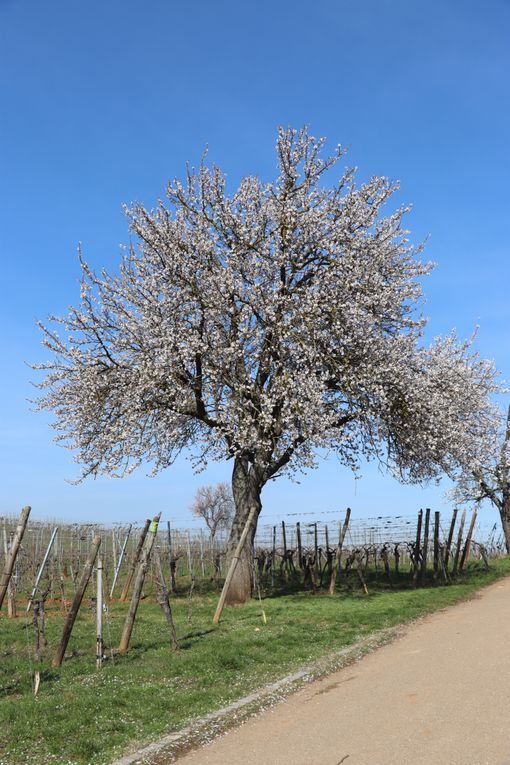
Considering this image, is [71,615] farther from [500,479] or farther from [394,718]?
[500,479]

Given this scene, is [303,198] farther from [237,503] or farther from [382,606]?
[382,606]

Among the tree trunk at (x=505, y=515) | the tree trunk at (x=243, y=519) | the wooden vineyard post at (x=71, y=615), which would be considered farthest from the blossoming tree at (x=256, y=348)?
the tree trunk at (x=505, y=515)

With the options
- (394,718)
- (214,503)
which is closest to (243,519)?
(394,718)

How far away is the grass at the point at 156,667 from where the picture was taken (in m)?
8.09

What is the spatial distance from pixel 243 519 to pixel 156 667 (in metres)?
10.2

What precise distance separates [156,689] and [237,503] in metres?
12.2

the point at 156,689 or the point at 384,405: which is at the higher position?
the point at 384,405

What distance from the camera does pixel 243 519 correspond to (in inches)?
850

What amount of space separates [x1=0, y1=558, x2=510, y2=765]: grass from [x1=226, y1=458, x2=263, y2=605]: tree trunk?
0.94 metres

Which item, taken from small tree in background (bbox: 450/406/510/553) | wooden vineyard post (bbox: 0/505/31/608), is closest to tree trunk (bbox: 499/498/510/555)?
small tree in background (bbox: 450/406/510/553)

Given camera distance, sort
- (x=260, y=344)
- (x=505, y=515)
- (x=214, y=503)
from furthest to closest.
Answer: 1. (x=214, y=503)
2. (x=505, y=515)
3. (x=260, y=344)

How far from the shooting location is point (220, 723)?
8.48 m

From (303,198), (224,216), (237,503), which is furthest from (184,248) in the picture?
(237,503)

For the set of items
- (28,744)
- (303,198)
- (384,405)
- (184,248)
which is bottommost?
(28,744)
